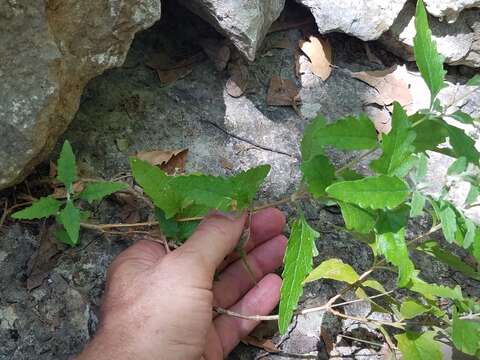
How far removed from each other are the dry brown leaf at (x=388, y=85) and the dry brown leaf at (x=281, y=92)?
35 centimetres

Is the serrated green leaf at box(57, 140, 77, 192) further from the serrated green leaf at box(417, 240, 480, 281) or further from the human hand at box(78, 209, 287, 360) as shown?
the serrated green leaf at box(417, 240, 480, 281)

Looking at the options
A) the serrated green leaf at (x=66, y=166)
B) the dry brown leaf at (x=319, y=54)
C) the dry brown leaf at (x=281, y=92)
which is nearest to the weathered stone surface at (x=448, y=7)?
the dry brown leaf at (x=319, y=54)

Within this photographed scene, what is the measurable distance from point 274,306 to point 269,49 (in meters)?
1.27

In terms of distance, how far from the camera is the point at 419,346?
5.85ft

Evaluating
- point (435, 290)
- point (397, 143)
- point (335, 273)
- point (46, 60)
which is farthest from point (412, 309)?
point (46, 60)

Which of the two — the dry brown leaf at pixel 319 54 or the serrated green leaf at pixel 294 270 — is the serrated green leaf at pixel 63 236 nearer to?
the serrated green leaf at pixel 294 270

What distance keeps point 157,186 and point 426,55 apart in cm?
93

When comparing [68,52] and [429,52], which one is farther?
[68,52]

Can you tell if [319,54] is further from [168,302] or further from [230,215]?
[168,302]

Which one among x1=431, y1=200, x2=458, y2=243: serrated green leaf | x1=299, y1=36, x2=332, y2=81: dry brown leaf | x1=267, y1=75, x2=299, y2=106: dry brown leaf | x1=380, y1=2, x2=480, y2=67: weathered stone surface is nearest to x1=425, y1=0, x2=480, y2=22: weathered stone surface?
x1=380, y1=2, x2=480, y2=67: weathered stone surface

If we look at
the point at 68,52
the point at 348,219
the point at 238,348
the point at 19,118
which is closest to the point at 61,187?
the point at 19,118

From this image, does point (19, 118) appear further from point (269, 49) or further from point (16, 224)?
point (269, 49)

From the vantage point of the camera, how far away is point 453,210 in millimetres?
1414

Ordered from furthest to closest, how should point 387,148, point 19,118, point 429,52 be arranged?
point 19,118, point 429,52, point 387,148
